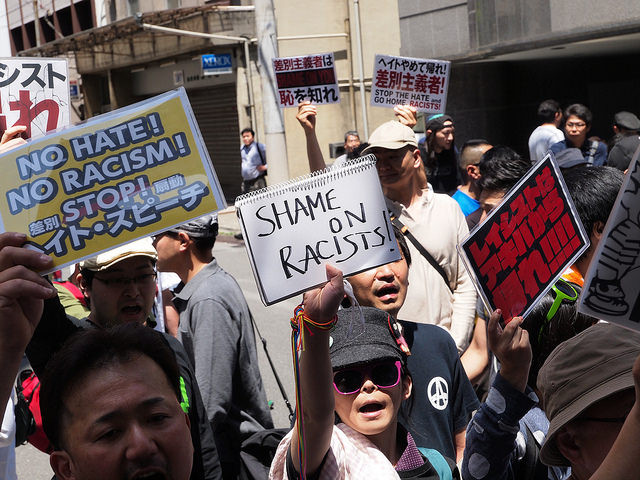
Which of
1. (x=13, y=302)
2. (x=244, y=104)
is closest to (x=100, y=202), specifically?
(x=13, y=302)

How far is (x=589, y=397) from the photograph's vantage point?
1896mm

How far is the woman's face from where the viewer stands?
2547 millimetres

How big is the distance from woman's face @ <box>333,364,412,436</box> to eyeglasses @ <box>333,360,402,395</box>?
11 millimetres

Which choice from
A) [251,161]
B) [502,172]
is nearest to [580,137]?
[502,172]

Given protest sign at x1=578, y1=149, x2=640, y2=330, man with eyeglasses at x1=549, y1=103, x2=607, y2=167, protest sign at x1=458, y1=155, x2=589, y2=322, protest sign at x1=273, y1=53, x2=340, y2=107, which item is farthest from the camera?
man with eyeglasses at x1=549, y1=103, x2=607, y2=167

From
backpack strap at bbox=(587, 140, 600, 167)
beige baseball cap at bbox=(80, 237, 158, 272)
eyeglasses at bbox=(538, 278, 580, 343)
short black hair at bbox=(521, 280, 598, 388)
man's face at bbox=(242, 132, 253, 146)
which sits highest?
beige baseball cap at bbox=(80, 237, 158, 272)

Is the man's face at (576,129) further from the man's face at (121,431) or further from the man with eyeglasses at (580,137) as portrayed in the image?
the man's face at (121,431)

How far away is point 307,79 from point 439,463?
4.28 meters

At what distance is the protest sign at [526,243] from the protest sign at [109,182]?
0.80 metres

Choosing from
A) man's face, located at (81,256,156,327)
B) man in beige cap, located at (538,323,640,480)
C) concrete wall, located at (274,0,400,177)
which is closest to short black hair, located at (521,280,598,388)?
man in beige cap, located at (538,323,640,480)

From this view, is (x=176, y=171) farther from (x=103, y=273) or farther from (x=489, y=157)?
(x=489, y=157)

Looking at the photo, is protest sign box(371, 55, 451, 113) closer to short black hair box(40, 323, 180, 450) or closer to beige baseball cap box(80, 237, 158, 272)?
beige baseball cap box(80, 237, 158, 272)

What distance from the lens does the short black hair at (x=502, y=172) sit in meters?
4.47

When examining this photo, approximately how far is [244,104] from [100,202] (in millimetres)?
18940
